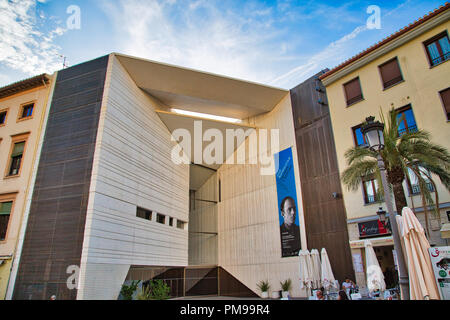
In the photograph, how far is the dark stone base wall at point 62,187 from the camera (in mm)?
14225

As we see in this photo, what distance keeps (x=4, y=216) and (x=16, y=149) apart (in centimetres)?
435

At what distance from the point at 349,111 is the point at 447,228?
27.8 ft

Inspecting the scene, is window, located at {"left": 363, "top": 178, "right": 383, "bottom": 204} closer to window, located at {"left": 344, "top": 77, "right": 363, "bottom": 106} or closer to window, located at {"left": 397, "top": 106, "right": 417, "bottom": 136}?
window, located at {"left": 397, "top": 106, "right": 417, "bottom": 136}

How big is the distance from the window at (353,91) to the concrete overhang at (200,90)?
4991 mm

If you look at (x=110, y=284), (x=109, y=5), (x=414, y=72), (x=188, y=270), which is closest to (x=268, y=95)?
(x=414, y=72)

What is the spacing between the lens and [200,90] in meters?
21.8

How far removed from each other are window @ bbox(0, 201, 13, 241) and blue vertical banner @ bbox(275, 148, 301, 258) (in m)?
16.9

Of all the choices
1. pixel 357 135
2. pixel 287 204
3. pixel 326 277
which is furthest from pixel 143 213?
pixel 357 135

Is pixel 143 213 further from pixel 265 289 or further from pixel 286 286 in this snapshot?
pixel 286 286

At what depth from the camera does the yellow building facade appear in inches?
637

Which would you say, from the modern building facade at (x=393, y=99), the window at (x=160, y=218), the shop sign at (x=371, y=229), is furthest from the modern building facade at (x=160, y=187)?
the shop sign at (x=371, y=229)

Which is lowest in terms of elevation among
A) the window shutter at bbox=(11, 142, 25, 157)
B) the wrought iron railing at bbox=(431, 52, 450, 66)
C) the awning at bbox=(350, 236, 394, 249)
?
the awning at bbox=(350, 236, 394, 249)

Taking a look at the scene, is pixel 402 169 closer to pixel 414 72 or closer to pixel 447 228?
pixel 447 228

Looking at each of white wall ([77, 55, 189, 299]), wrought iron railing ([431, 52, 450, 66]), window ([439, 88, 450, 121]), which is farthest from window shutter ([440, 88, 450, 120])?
white wall ([77, 55, 189, 299])
